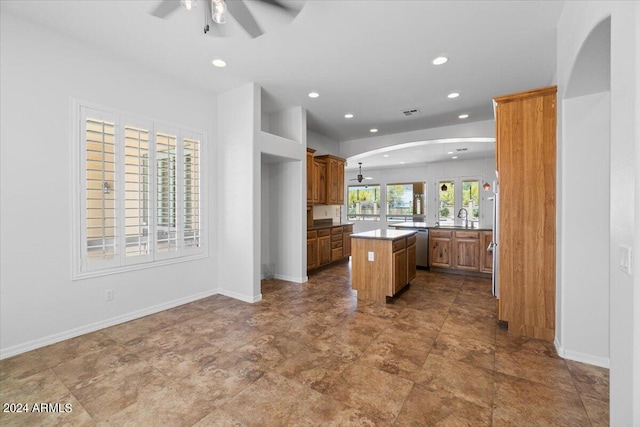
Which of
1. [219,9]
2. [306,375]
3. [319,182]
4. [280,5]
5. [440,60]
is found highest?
[440,60]

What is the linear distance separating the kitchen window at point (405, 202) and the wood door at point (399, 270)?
6623mm

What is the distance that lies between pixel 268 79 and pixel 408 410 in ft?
13.2

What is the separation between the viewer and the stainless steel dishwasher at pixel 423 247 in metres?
5.91

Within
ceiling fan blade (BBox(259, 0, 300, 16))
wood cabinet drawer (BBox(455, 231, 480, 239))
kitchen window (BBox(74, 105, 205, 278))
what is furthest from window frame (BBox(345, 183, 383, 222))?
ceiling fan blade (BBox(259, 0, 300, 16))

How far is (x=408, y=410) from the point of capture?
183 centimetres

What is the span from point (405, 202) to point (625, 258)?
988 cm

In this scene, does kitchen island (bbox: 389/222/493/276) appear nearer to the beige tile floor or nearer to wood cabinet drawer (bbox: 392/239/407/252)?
wood cabinet drawer (bbox: 392/239/407/252)

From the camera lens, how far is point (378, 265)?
13.2 ft

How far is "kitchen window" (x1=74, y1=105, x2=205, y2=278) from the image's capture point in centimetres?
299

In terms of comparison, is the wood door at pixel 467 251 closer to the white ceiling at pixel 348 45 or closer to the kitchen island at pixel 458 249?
the kitchen island at pixel 458 249

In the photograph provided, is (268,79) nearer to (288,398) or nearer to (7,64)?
(7,64)

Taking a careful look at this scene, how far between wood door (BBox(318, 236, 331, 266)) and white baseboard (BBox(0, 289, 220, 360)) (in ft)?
8.57

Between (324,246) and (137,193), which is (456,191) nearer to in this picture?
(324,246)

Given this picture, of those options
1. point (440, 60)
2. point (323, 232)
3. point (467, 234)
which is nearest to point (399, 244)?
point (467, 234)
